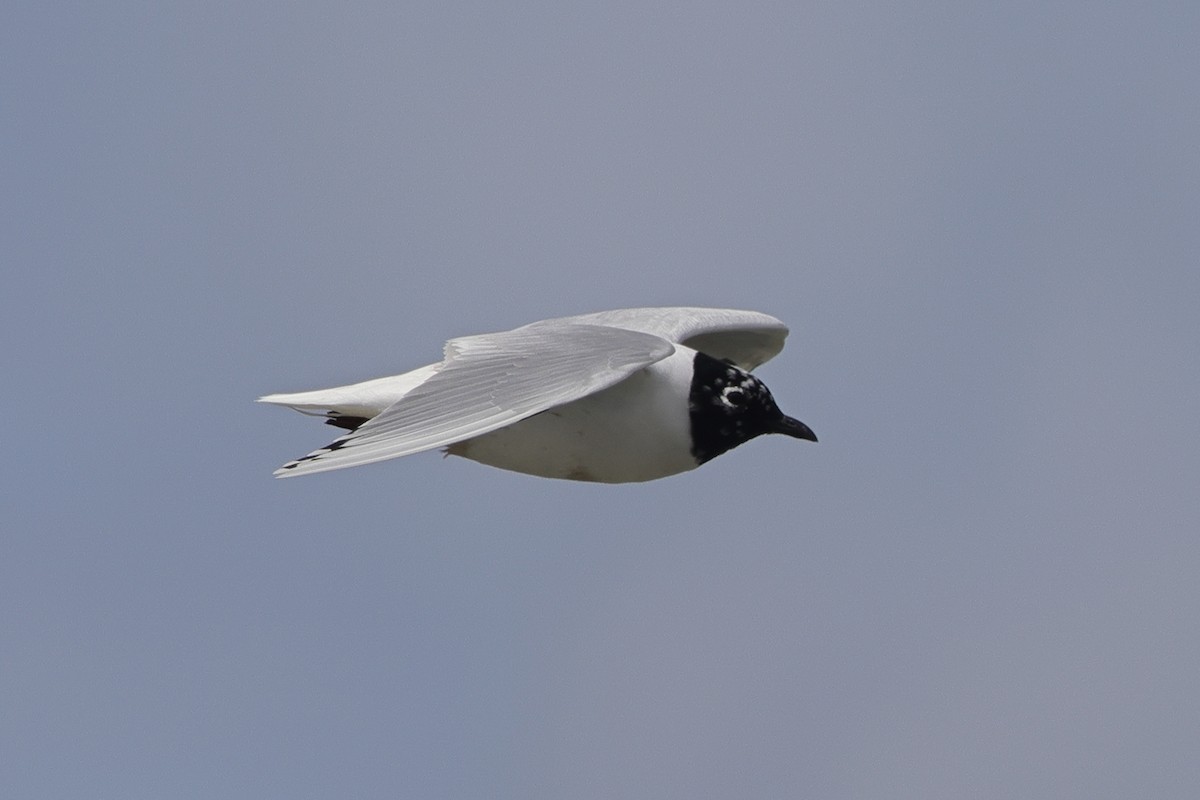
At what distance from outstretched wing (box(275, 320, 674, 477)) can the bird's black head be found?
52cm

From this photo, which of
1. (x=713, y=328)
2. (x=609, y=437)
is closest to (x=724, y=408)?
(x=609, y=437)

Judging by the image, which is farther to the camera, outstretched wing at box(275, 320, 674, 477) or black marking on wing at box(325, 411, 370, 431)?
black marking on wing at box(325, 411, 370, 431)

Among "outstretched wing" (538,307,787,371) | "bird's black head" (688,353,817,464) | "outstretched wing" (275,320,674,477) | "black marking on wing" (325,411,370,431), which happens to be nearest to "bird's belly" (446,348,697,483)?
"bird's black head" (688,353,817,464)

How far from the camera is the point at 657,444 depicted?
8258 mm

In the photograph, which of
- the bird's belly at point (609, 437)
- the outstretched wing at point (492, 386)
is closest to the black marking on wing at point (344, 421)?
the bird's belly at point (609, 437)

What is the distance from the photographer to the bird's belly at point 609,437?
8.09 m

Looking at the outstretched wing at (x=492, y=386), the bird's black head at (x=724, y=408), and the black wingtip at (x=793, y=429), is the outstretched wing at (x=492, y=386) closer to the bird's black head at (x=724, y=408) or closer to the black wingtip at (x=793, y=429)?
the bird's black head at (x=724, y=408)

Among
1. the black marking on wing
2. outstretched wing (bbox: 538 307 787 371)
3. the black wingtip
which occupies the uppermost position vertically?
outstretched wing (bbox: 538 307 787 371)

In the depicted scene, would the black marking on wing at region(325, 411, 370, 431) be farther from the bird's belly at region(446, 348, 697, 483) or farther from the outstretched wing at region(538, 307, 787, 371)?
the outstretched wing at region(538, 307, 787, 371)

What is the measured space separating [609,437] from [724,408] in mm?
628

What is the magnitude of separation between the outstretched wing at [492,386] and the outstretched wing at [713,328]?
0.92m

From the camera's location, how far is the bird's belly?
8094mm

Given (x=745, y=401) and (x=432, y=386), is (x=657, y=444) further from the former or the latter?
(x=432, y=386)

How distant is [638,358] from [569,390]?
48cm
